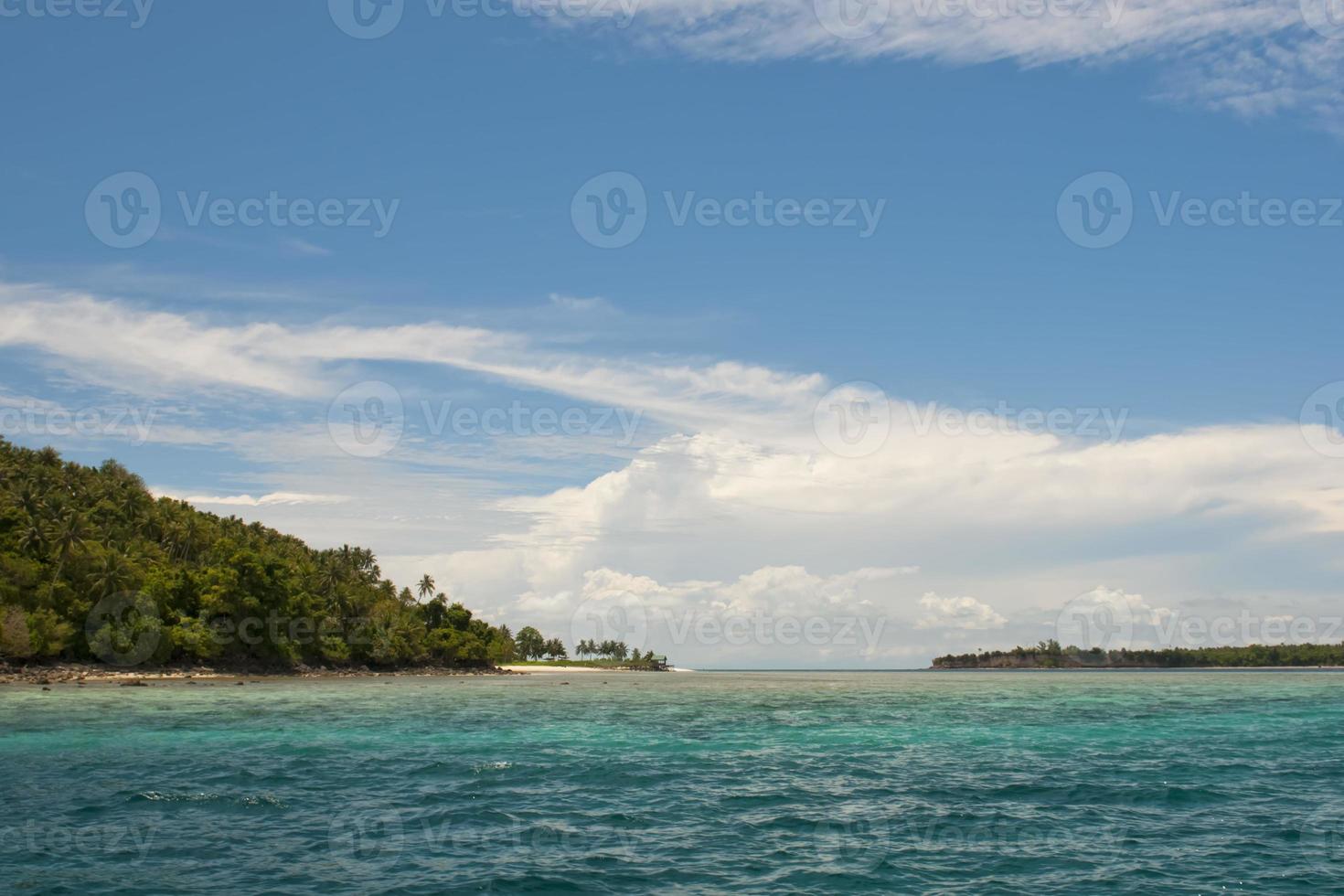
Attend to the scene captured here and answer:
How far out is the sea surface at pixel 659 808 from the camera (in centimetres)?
2281

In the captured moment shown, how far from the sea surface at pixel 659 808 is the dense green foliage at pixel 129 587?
85272mm

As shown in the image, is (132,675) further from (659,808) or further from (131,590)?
(659,808)

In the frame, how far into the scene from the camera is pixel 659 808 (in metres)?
32.1


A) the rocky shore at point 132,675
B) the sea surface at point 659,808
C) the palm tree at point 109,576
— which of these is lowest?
the rocky shore at point 132,675

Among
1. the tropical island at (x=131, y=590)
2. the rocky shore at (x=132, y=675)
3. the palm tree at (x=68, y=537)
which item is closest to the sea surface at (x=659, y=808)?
the rocky shore at (x=132, y=675)

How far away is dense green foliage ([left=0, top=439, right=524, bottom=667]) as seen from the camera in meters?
134

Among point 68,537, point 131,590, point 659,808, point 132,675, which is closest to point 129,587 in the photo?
point 131,590

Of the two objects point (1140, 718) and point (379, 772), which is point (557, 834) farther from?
point (1140, 718)

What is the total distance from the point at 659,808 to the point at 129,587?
143 metres

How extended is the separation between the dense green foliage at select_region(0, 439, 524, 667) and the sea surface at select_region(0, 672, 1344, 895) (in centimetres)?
8527

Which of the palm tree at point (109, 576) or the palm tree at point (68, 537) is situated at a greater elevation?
the palm tree at point (68, 537)

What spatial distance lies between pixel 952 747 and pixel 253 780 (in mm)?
36312

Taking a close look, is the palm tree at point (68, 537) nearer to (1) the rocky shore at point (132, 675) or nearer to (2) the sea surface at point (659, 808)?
(1) the rocky shore at point (132, 675)

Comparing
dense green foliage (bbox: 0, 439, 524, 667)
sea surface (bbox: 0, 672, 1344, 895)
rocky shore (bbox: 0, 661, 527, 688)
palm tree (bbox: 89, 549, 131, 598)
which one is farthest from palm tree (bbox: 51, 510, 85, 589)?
sea surface (bbox: 0, 672, 1344, 895)
